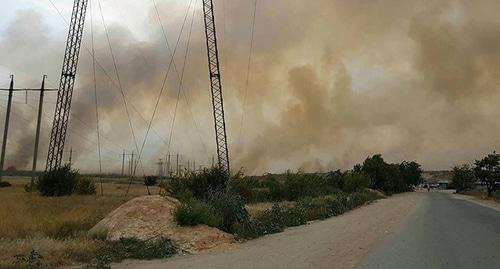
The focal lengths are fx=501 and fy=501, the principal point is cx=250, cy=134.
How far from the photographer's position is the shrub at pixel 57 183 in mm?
47000

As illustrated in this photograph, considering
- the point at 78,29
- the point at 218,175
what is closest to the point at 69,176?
the point at 78,29

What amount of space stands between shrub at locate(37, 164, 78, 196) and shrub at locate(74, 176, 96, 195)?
67 cm

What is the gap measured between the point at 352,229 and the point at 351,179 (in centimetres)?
5165

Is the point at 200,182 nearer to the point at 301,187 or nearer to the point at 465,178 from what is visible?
the point at 301,187

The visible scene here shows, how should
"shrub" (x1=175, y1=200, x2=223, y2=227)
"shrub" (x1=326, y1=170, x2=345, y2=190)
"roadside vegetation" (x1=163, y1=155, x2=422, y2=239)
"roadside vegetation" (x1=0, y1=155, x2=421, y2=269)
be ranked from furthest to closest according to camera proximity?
"shrub" (x1=326, y1=170, x2=345, y2=190)
"roadside vegetation" (x1=163, y1=155, x2=422, y2=239)
"shrub" (x1=175, y1=200, x2=223, y2=227)
"roadside vegetation" (x1=0, y1=155, x2=421, y2=269)

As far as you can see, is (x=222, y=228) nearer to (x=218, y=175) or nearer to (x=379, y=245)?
(x=379, y=245)

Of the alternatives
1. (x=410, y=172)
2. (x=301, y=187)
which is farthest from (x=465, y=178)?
(x=301, y=187)

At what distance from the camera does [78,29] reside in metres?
57.2

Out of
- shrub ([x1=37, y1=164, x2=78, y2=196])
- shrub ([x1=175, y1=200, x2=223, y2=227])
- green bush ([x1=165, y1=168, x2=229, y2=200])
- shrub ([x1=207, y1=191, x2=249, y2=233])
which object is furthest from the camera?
shrub ([x1=37, y1=164, x2=78, y2=196])

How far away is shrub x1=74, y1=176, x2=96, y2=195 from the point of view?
49.0m

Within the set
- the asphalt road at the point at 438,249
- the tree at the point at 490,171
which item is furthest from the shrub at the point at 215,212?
the tree at the point at 490,171

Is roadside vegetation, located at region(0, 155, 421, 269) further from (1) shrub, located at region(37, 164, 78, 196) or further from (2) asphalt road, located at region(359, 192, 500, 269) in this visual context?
(1) shrub, located at region(37, 164, 78, 196)

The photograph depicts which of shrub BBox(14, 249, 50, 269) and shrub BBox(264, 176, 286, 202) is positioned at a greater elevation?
shrub BBox(264, 176, 286, 202)

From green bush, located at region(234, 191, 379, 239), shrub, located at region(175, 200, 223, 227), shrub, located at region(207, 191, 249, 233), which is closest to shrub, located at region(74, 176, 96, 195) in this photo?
green bush, located at region(234, 191, 379, 239)
